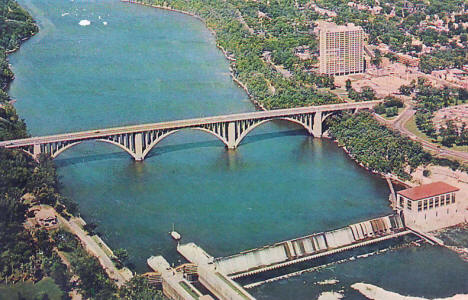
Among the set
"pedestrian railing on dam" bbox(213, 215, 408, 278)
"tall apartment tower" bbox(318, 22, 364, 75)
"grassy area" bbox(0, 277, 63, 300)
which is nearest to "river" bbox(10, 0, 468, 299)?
"pedestrian railing on dam" bbox(213, 215, 408, 278)

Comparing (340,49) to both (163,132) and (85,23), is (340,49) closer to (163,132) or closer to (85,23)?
(163,132)

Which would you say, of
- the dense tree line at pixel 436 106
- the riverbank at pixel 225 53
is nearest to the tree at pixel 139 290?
the dense tree line at pixel 436 106

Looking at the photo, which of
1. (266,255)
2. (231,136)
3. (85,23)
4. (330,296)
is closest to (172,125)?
(231,136)

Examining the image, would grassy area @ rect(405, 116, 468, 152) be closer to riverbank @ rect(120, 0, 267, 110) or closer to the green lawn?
riverbank @ rect(120, 0, 267, 110)

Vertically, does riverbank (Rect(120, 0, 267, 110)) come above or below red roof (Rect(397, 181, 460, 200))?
below

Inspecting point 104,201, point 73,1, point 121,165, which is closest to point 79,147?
point 121,165
